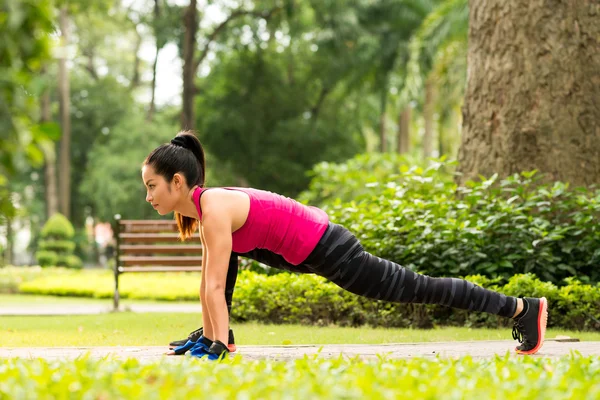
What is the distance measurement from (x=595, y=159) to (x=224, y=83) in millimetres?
30869

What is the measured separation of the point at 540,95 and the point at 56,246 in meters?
19.0

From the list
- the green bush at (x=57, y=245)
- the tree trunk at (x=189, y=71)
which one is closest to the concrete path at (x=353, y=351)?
the green bush at (x=57, y=245)

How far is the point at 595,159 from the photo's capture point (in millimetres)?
8883

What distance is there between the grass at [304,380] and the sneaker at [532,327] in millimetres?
836

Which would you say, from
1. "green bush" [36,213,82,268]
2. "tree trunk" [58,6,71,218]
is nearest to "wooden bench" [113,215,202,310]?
"green bush" [36,213,82,268]

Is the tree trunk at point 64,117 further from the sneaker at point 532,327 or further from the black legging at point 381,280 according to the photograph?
the sneaker at point 532,327

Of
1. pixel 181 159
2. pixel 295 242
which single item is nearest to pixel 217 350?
pixel 295 242

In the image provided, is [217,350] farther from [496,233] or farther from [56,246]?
[56,246]

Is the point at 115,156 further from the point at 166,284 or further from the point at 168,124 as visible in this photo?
the point at 166,284

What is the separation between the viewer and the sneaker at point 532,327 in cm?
499

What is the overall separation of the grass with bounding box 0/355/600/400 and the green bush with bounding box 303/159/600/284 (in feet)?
12.0

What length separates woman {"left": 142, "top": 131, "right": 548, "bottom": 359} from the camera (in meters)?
4.84

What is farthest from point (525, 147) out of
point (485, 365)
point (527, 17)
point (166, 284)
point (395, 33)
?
point (395, 33)

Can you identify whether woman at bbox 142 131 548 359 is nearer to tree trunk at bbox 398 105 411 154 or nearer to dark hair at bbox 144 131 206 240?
dark hair at bbox 144 131 206 240
